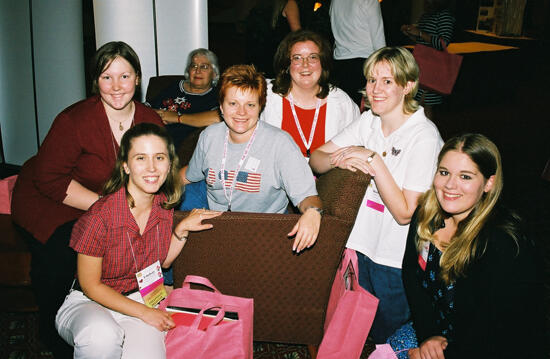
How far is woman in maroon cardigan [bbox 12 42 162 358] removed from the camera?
2025 mm

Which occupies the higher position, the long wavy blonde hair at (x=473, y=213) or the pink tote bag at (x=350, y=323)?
the long wavy blonde hair at (x=473, y=213)

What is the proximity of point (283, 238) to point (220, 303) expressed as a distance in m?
0.36

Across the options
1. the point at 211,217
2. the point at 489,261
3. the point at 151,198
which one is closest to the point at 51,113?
the point at 151,198

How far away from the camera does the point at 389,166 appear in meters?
2.14

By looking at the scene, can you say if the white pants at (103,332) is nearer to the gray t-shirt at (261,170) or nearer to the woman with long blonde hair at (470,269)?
the gray t-shirt at (261,170)

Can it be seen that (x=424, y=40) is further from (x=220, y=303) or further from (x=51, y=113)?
(x=51, y=113)

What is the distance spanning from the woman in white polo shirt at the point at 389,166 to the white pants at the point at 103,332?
1.05m

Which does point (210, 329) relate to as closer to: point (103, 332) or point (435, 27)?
point (103, 332)

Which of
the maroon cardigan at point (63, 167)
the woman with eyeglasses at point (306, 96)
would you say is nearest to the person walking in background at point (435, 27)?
the woman with eyeglasses at point (306, 96)

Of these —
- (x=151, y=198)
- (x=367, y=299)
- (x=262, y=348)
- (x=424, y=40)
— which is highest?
(x=424, y=40)

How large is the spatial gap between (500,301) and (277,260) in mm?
844

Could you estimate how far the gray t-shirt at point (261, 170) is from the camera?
212 centimetres

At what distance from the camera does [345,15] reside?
13.0 ft

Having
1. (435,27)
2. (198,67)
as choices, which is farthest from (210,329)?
(435,27)
